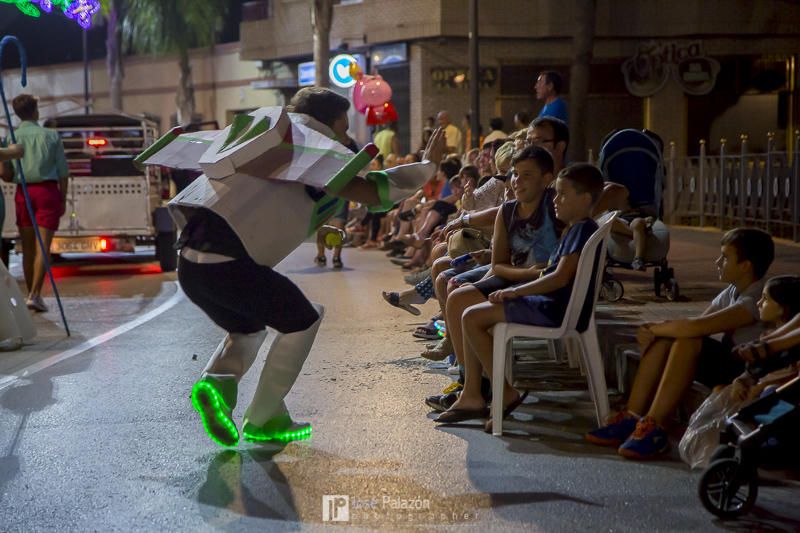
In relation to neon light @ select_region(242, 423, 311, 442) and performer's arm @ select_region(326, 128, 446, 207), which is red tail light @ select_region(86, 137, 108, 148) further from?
performer's arm @ select_region(326, 128, 446, 207)

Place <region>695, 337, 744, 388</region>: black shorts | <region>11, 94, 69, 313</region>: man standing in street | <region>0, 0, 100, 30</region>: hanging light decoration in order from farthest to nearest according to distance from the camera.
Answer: <region>11, 94, 69, 313</region>: man standing in street < <region>0, 0, 100, 30</region>: hanging light decoration < <region>695, 337, 744, 388</region>: black shorts

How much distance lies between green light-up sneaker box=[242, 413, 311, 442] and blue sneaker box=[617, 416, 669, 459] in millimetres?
1680

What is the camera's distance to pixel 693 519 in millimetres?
4727

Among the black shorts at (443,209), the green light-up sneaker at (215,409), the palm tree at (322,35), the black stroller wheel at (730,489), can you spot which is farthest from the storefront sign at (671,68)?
the black stroller wheel at (730,489)

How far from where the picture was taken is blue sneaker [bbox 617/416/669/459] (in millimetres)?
5651

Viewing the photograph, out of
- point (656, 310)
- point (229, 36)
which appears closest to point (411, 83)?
point (229, 36)

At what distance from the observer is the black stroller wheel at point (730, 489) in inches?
184

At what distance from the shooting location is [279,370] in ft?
19.6

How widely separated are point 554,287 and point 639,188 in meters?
4.60

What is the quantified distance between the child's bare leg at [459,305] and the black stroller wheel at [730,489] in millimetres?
2279

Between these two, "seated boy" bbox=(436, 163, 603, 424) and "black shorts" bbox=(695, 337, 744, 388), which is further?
"seated boy" bbox=(436, 163, 603, 424)

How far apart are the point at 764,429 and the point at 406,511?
1.48m

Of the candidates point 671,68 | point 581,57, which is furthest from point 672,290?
point 671,68

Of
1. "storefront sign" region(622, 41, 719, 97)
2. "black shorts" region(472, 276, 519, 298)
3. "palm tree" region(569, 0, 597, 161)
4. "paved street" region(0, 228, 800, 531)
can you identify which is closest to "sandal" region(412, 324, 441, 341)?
"paved street" region(0, 228, 800, 531)
